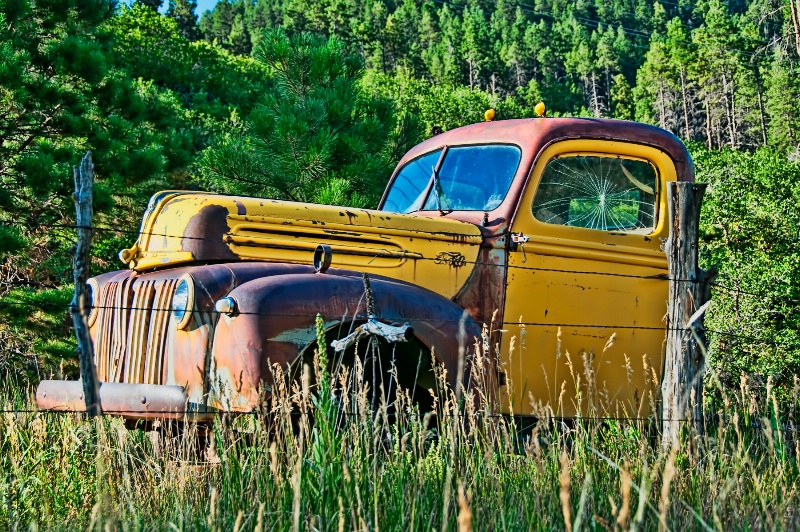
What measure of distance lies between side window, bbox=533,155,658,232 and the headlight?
2249 mm

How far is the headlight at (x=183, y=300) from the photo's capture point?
15.0 ft

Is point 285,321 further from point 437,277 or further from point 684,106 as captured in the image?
point 684,106

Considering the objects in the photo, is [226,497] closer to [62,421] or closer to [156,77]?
[62,421]

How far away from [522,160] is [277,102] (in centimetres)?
960

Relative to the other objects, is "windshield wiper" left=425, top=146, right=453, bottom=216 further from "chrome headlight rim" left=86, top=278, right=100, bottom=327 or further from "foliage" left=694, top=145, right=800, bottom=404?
"foliage" left=694, top=145, right=800, bottom=404

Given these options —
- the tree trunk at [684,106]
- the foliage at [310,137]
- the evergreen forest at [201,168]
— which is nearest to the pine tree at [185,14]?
the tree trunk at [684,106]

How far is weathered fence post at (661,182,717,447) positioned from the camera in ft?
16.2

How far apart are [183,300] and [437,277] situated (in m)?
1.54

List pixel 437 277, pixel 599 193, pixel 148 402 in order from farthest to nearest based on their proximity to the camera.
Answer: pixel 599 193 → pixel 437 277 → pixel 148 402

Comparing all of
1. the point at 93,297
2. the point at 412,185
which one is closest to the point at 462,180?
the point at 412,185

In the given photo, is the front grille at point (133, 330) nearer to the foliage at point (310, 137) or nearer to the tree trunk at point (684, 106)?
the foliage at point (310, 137)

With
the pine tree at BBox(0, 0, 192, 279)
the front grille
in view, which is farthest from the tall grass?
the pine tree at BBox(0, 0, 192, 279)

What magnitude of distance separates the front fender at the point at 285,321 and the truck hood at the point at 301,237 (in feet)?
1.61

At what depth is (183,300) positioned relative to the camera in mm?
4676
